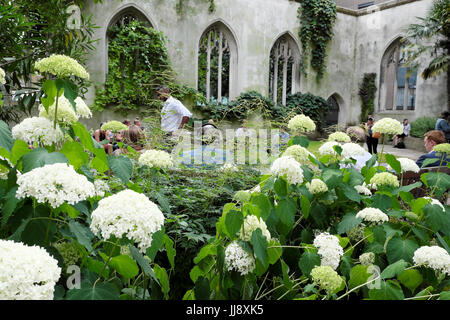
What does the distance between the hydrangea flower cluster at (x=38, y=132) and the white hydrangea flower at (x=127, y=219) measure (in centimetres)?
44

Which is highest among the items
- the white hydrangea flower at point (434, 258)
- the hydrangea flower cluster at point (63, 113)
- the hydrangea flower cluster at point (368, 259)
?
the hydrangea flower cluster at point (63, 113)

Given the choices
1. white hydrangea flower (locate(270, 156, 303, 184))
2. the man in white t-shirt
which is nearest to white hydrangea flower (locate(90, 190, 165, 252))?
white hydrangea flower (locate(270, 156, 303, 184))

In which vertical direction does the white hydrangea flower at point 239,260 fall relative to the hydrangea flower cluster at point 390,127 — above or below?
below

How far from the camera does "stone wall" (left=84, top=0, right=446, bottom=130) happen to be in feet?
35.6

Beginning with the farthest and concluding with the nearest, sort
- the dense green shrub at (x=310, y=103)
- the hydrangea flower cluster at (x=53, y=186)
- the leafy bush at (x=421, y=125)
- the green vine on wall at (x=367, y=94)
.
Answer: the green vine on wall at (x=367, y=94) < the dense green shrub at (x=310, y=103) < the leafy bush at (x=421, y=125) < the hydrangea flower cluster at (x=53, y=186)

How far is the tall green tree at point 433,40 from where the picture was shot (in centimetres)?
1248

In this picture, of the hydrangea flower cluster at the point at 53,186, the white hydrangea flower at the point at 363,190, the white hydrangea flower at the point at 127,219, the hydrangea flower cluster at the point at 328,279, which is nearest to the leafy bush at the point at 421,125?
the white hydrangea flower at the point at 363,190

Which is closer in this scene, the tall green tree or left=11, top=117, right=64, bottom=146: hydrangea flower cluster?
left=11, top=117, right=64, bottom=146: hydrangea flower cluster

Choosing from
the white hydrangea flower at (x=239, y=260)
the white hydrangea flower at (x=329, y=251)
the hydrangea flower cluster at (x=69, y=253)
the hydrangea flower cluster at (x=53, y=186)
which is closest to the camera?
the hydrangea flower cluster at (x=53, y=186)

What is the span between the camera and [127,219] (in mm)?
797

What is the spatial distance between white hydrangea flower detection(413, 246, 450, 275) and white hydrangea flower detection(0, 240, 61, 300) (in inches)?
45.8

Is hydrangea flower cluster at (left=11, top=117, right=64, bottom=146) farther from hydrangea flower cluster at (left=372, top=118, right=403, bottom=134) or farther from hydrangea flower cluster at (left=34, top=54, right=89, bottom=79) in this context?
hydrangea flower cluster at (left=372, top=118, right=403, bottom=134)

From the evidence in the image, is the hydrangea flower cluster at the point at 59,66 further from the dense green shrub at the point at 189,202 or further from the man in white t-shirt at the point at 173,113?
the man in white t-shirt at the point at 173,113
